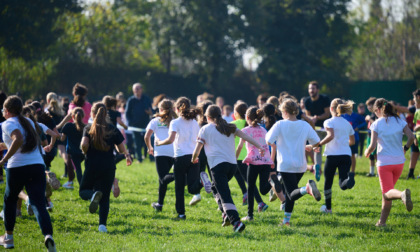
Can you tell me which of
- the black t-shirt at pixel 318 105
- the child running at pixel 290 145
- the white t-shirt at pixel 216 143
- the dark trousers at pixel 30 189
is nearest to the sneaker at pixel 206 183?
the white t-shirt at pixel 216 143

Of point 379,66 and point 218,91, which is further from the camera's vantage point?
point 379,66

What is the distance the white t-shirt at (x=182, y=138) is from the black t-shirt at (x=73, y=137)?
2477 mm

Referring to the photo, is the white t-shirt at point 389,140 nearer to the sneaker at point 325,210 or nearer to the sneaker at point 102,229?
the sneaker at point 325,210

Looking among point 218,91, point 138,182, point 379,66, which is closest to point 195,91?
point 218,91

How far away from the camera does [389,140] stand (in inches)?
302

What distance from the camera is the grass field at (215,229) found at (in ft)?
21.7

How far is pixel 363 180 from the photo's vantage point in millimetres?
13430

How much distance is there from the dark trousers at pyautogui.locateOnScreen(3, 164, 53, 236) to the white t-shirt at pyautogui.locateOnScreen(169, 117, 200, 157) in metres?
2.35

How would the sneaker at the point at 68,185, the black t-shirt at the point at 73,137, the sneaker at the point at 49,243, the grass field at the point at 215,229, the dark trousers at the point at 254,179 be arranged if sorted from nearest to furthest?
the sneaker at the point at 49,243, the grass field at the point at 215,229, the dark trousers at the point at 254,179, the black t-shirt at the point at 73,137, the sneaker at the point at 68,185

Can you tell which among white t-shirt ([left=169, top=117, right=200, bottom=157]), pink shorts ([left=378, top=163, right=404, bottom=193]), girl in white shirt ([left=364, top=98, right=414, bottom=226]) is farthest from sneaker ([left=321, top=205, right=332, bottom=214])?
white t-shirt ([left=169, top=117, right=200, bottom=157])

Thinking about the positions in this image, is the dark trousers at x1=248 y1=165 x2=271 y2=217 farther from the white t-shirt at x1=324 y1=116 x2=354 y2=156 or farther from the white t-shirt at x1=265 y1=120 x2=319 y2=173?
the white t-shirt at x1=324 y1=116 x2=354 y2=156

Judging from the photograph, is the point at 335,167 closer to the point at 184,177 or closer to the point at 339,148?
the point at 339,148

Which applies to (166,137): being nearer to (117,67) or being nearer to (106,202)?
(106,202)

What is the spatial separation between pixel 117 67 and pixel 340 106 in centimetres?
3284
